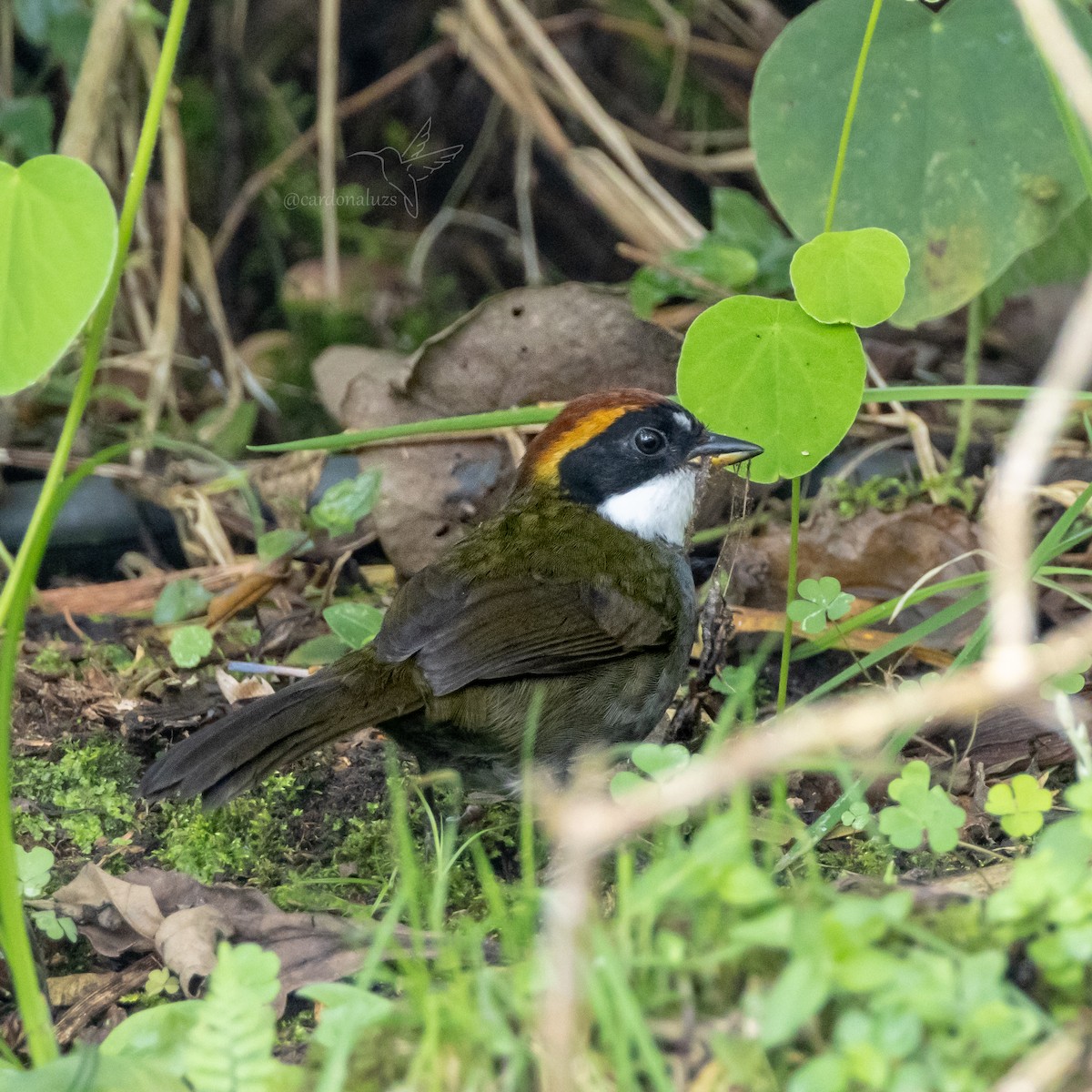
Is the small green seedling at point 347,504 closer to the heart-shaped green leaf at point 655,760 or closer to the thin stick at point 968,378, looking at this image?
the thin stick at point 968,378

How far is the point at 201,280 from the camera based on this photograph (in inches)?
211

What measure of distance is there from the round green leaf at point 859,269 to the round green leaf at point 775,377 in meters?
0.09

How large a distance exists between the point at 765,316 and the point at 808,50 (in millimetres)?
1090

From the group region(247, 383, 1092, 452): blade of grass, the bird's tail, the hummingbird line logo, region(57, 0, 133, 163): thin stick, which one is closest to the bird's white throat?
region(247, 383, 1092, 452): blade of grass

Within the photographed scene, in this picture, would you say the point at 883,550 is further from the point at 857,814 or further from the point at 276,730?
the point at 276,730

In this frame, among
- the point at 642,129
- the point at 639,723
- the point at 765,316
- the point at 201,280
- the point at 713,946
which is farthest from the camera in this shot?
the point at 642,129

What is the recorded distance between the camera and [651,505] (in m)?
3.66

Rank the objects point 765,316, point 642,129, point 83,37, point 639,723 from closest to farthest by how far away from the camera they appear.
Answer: point 765,316, point 639,723, point 83,37, point 642,129

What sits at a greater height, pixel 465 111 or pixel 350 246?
pixel 465 111

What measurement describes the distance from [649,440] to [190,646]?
130cm

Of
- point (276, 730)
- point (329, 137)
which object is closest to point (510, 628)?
point (276, 730)

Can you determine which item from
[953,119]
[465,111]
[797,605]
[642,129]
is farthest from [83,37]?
[797,605]

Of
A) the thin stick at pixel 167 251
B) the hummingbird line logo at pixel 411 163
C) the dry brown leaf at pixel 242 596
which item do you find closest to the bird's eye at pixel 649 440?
the dry brown leaf at pixel 242 596

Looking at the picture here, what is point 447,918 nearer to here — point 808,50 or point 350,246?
point 808,50
